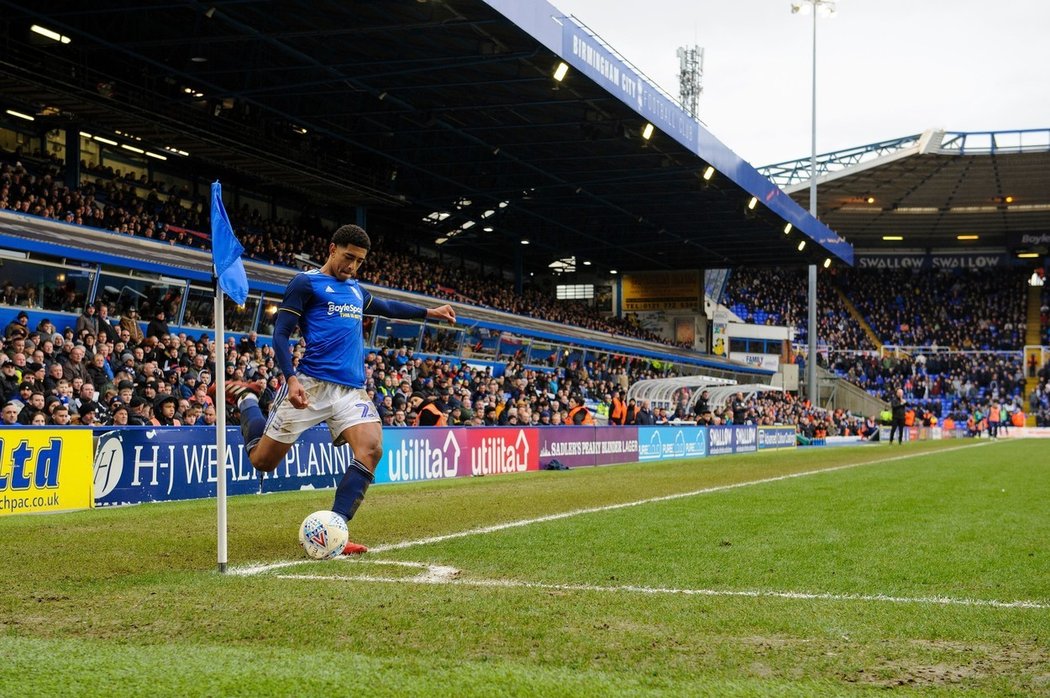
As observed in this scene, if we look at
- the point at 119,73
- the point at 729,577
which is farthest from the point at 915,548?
the point at 119,73

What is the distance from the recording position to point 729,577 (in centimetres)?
709

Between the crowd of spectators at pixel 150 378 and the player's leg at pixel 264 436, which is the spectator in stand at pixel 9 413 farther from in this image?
the player's leg at pixel 264 436

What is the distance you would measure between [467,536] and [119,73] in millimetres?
23689

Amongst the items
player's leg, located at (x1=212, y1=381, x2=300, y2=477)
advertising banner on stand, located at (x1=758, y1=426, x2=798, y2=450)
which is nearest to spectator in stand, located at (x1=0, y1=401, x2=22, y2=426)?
player's leg, located at (x1=212, y1=381, x2=300, y2=477)

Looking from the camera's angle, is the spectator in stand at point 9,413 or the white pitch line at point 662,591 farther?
the spectator in stand at point 9,413

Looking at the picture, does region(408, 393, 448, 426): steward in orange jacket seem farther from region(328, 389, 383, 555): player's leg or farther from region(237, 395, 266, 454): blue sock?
region(328, 389, 383, 555): player's leg

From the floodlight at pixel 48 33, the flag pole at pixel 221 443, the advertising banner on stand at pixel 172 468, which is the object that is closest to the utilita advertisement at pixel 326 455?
the advertising banner on stand at pixel 172 468

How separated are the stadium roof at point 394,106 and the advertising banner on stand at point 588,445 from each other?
9201mm

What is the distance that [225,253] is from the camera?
24.2 ft

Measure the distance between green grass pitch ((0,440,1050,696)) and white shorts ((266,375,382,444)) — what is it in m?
0.94

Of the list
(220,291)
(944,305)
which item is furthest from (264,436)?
(944,305)

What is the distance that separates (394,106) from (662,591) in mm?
28021

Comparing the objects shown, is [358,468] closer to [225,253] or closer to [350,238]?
[350,238]

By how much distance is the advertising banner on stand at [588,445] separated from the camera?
25.9m
